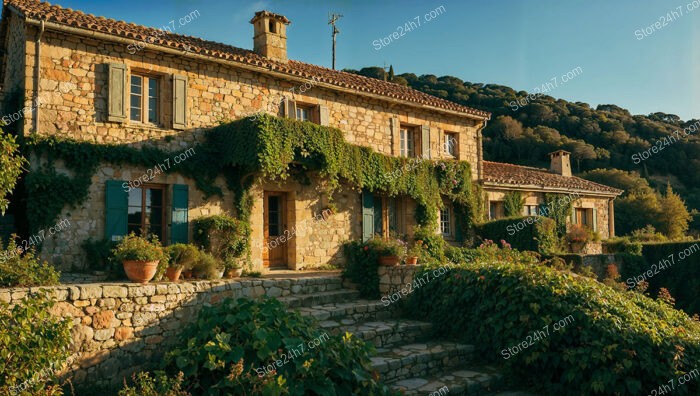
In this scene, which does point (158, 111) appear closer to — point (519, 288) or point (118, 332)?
point (118, 332)

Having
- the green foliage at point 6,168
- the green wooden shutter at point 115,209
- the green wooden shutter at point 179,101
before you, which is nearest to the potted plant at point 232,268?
the green wooden shutter at point 115,209

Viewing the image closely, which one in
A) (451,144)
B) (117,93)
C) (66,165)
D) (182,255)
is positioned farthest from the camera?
(451,144)

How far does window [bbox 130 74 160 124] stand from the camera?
11.2m

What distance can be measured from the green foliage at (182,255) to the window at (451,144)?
9.91 meters

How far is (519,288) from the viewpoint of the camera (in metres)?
7.69

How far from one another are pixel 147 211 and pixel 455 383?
7608 millimetres

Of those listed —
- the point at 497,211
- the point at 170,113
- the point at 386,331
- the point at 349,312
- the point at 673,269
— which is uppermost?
the point at 170,113

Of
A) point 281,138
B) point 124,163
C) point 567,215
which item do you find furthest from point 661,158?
point 124,163

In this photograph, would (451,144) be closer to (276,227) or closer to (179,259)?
(276,227)

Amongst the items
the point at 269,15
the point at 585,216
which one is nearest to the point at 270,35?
the point at 269,15

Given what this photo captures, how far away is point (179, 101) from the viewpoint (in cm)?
1146

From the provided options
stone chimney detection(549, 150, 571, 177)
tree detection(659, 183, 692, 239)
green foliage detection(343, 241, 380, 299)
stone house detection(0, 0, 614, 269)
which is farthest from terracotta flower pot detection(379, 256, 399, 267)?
tree detection(659, 183, 692, 239)

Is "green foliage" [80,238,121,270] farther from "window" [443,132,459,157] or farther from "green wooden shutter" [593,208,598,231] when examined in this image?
"green wooden shutter" [593,208,598,231]

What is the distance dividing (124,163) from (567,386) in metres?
9.16
